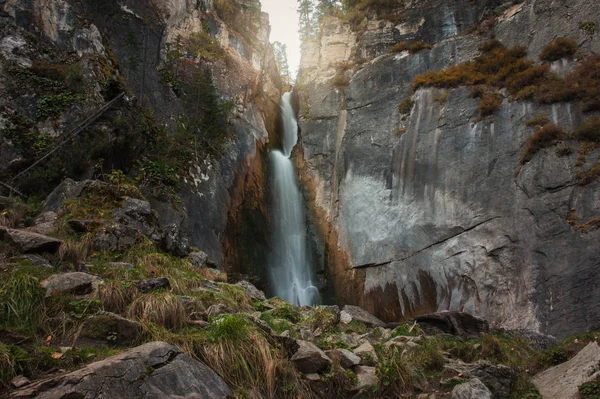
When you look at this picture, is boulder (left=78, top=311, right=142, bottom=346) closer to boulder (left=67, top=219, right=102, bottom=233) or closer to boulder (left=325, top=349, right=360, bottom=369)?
boulder (left=325, top=349, right=360, bottom=369)

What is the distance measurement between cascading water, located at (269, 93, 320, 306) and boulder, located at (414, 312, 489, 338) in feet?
20.3

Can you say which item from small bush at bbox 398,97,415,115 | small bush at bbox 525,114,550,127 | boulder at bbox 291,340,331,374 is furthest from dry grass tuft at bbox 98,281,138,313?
small bush at bbox 398,97,415,115

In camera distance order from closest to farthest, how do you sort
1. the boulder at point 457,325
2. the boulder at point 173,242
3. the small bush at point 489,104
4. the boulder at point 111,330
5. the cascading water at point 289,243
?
the boulder at point 111,330, the boulder at point 173,242, the boulder at point 457,325, the small bush at point 489,104, the cascading water at point 289,243

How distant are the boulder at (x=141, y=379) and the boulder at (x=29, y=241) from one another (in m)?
3.40

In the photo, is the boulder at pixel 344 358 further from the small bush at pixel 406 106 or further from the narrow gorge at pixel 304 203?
the small bush at pixel 406 106

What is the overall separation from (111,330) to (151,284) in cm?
156

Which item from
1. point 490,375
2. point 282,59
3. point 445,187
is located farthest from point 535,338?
point 282,59

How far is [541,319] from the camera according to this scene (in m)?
10.5

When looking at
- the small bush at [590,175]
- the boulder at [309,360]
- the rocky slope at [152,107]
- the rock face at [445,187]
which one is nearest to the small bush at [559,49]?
the rock face at [445,187]

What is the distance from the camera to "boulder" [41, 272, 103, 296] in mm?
4855

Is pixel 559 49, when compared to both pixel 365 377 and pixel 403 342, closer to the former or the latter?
pixel 403 342

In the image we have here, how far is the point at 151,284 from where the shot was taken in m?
5.93

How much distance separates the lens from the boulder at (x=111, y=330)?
4.29 metres

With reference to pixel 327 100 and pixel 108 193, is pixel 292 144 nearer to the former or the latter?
pixel 327 100
